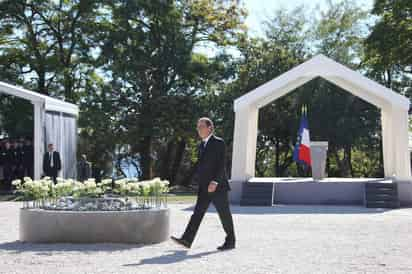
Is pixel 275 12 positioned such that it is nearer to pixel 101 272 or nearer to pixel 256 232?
pixel 256 232

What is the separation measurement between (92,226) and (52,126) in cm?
1282

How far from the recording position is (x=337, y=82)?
2031 centimetres

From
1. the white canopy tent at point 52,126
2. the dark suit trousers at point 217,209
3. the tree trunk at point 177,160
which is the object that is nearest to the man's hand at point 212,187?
the dark suit trousers at point 217,209

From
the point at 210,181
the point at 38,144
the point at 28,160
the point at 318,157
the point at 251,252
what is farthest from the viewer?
the point at 28,160

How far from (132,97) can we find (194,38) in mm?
4128

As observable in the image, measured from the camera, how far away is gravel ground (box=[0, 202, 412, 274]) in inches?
310

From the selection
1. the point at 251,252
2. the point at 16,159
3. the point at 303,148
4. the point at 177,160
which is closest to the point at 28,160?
the point at 16,159

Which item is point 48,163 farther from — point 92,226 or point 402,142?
point 92,226

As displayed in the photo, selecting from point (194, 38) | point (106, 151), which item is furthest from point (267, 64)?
point (106, 151)

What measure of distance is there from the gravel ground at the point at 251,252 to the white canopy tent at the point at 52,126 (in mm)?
8068

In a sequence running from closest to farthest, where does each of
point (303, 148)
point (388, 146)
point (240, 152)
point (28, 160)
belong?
point (240, 152) → point (388, 146) → point (303, 148) → point (28, 160)

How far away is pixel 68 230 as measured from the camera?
9.94m

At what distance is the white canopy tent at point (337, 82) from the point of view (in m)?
19.0

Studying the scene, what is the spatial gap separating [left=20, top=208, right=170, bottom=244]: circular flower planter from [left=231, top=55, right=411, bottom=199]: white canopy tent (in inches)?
388
